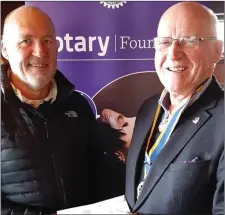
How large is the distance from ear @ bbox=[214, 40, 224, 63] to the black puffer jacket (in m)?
0.46

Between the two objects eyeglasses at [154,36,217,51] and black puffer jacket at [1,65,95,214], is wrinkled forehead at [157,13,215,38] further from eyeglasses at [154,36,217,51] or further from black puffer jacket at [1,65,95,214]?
black puffer jacket at [1,65,95,214]

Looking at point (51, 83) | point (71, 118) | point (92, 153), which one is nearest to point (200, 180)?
point (92, 153)

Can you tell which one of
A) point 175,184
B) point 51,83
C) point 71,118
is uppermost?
point 51,83

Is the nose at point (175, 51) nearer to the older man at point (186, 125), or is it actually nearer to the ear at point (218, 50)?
the older man at point (186, 125)

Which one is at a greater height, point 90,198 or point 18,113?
point 18,113

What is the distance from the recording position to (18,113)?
1.31 meters

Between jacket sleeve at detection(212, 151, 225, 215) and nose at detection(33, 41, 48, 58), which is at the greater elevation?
nose at detection(33, 41, 48, 58)

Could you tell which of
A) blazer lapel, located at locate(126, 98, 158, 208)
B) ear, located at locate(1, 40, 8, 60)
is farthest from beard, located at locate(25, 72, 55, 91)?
blazer lapel, located at locate(126, 98, 158, 208)

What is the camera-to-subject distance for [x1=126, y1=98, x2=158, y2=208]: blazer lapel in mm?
1297

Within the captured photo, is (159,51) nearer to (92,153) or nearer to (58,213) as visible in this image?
(92,153)

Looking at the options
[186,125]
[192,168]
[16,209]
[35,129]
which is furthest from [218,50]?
[16,209]

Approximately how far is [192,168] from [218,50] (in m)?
0.39

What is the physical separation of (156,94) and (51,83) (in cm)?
36

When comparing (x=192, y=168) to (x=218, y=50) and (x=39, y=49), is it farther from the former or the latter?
(x=39, y=49)
